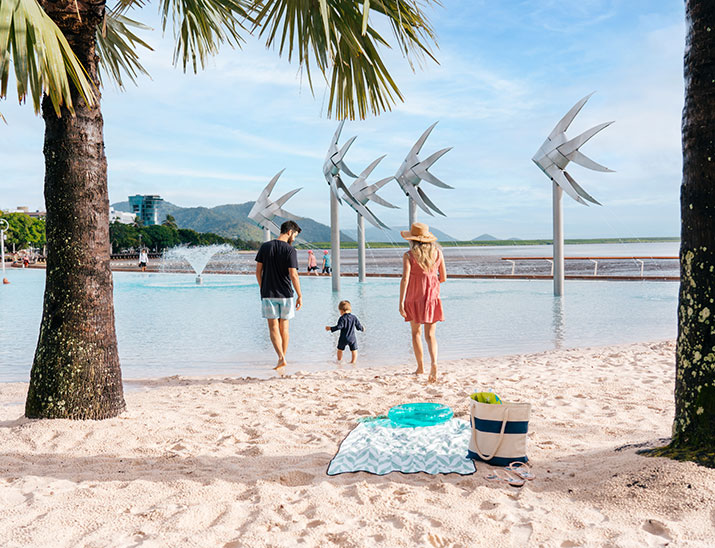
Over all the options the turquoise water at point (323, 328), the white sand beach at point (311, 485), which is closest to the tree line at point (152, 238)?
the turquoise water at point (323, 328)

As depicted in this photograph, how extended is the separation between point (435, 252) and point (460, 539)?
415 cm

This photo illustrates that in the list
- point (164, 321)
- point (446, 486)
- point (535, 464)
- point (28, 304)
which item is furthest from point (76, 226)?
point (28, 304)

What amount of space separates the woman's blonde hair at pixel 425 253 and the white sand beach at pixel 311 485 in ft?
4.99

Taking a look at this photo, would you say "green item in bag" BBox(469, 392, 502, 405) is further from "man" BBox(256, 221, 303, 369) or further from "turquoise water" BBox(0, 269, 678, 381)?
"turquoise water" BBox(0, 269, 678, 381)

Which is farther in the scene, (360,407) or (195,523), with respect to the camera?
(360,407)

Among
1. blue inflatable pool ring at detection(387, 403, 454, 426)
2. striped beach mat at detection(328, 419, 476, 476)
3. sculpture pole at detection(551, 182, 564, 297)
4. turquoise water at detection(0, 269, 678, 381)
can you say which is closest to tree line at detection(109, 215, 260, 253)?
turquoise water at detection(0, 269, 678, 381)

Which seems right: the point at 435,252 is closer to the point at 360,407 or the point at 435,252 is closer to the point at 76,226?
the point at 360,407

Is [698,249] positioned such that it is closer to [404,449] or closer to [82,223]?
[404,449]

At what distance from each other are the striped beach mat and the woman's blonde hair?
7.25 ft

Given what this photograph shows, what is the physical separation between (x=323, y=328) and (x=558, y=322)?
16.0 ft

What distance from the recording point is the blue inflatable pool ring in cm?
430

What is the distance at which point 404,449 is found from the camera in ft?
12.3

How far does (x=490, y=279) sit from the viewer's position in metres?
27.4

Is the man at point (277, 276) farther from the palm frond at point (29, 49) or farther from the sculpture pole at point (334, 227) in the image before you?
the sculpture pole at point (334, 227)
